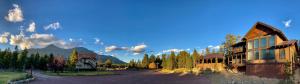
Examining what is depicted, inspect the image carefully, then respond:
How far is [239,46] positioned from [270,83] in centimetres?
1557

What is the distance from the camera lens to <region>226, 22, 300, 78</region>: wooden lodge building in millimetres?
32131

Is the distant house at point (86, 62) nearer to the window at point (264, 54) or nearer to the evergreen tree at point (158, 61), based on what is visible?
the evergreen tree at point (158, 61)

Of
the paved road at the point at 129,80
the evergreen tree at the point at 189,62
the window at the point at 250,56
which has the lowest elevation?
the paved road at the point at 129,80

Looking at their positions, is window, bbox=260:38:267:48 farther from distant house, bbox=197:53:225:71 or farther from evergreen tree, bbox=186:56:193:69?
evergreen tree, bbox=186:56:193:69

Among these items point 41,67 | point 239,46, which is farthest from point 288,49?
point 41,67

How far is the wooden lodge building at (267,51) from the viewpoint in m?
32.1

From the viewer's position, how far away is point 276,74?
32750 mm

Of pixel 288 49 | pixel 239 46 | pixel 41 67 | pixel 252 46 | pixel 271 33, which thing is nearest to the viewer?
pixel 288 49

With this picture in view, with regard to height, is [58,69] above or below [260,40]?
below

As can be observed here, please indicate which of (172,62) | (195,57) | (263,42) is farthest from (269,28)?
(172,62)

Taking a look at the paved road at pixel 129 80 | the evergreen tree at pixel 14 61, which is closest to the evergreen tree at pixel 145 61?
the evergreen tree at pixel 14 61

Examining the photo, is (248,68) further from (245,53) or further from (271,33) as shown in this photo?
(271,33)

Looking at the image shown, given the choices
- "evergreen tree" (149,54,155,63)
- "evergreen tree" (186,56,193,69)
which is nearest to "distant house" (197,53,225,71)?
"evergreen tree" (186,56,193,69)

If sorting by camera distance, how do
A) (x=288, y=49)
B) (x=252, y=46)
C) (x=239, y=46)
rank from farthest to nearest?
(x=239, y=46), (x=252, y=46), (x=288, y=49)
